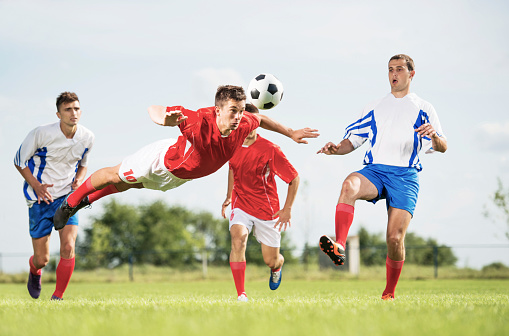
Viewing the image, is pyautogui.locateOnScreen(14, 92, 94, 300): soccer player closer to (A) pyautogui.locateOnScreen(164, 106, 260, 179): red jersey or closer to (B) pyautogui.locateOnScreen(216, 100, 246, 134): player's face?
(A) pyautogui.locateOnScreen(164, 106, 260, 179): red jersey

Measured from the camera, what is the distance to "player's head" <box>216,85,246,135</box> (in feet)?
20.0

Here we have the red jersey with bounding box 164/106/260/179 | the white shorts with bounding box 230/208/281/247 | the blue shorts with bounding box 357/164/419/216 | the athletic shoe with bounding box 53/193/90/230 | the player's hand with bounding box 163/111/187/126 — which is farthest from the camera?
the white shorts with bounding box 230/208/281/247

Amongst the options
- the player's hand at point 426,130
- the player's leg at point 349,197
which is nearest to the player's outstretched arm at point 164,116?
the player's leg at point 349,197

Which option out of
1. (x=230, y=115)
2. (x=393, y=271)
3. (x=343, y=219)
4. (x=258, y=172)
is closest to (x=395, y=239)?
(x=393, y=271)

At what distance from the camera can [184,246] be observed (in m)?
73.2

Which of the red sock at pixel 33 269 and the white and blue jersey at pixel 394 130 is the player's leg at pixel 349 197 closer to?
the white and blue jersey at pixel 394 130

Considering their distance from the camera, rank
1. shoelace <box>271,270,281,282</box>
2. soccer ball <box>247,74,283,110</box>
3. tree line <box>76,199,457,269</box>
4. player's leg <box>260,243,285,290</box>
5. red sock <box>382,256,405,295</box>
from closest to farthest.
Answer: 1. red sock <box>382,256,405,295</box>
2. soccer ball <box>247,74,283,110</box>
3. player's leg <box>260,243,285,290</box>
4. shoelace <box>271,270,281,282</box>
5. tree line <box>76,199,457,269</box>

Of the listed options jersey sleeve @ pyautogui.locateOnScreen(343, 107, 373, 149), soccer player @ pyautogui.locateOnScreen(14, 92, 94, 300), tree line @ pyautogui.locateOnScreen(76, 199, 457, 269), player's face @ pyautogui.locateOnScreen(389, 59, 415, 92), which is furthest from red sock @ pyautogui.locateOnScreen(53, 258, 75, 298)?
tree line @ pyautogui.locateOnScreen(76, 199, 457, 269)

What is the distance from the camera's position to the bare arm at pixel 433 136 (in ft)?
20.9

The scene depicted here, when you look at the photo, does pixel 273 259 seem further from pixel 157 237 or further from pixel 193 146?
pixel 157 237

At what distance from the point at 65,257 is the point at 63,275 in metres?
0.28

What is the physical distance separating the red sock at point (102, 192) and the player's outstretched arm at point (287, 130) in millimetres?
2127

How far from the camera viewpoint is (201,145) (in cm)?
610

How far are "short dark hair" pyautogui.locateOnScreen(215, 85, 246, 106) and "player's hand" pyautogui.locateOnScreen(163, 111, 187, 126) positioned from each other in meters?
0.71
